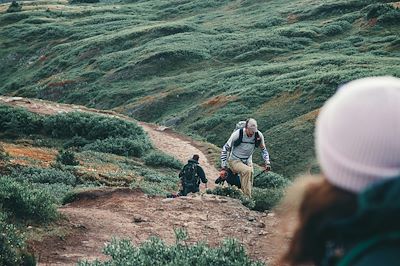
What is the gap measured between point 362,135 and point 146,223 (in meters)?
8.55

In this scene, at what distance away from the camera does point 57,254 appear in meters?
8.33

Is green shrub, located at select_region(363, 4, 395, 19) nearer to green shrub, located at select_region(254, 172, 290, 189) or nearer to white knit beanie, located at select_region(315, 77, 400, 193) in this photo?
green shrub, located at select_region(254, 172, 290, 189)

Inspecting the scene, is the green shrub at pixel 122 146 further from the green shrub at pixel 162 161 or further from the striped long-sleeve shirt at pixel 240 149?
the striped long-sleeve shirt at pixel 240 149

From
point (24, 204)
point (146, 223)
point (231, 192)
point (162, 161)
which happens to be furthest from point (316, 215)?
point (162, 161)

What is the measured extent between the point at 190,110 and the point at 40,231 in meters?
27.6

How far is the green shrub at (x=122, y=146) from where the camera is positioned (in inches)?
937

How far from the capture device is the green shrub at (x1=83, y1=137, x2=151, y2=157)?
937 inches

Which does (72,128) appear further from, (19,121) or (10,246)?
(10,246)

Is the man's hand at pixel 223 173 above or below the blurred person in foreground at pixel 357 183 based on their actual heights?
below

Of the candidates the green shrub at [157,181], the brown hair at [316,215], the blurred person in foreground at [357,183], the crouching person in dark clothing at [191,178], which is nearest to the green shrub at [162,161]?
the green shrub at [157,181]

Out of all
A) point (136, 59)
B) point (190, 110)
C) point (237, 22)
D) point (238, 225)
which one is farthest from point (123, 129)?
point (237, 22)

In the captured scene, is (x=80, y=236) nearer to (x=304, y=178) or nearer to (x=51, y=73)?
(x=304, y=178)

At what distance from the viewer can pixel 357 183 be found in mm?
1902

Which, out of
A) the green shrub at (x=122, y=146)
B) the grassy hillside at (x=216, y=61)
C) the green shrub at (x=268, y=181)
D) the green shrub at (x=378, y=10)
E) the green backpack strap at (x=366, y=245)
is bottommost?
the grassy hillside at (x=216, y=61)
